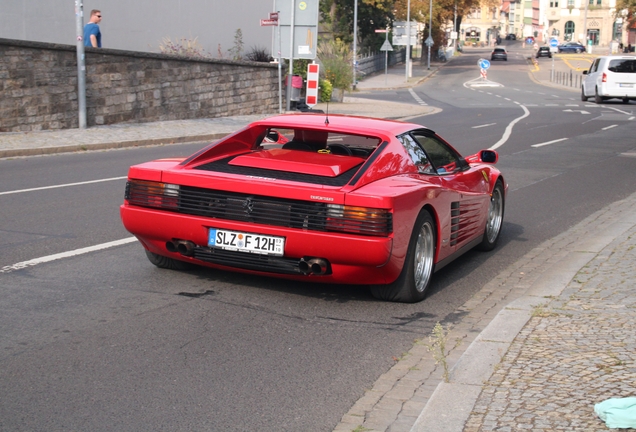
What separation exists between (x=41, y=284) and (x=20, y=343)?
1392mm

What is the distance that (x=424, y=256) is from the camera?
6.45 metres

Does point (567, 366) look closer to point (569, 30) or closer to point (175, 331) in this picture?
point (175, 331)

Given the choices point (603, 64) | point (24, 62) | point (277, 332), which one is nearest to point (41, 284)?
point (277, 332)

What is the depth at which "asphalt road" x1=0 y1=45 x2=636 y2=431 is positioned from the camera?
13.5ft

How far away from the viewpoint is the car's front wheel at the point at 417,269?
6.11 metres

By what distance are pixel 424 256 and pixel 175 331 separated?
2024mm

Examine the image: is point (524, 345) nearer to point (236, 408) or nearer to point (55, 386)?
point (236, 408)

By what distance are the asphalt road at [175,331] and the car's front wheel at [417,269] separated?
91 millimetres

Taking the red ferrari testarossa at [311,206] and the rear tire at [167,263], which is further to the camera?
the rear tire at [167,263]

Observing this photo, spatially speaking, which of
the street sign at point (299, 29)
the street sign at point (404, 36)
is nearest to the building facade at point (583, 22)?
the street sign at point (404, 36)

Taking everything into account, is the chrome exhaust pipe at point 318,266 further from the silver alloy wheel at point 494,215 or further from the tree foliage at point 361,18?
the tree foliage at point 361,18

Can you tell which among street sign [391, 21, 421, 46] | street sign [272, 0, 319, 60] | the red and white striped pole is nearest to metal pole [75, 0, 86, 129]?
street sign [272, 0, 319, 60]

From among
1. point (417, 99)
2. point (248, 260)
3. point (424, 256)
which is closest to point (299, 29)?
point (417, 99)

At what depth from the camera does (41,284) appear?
6.30 meters
